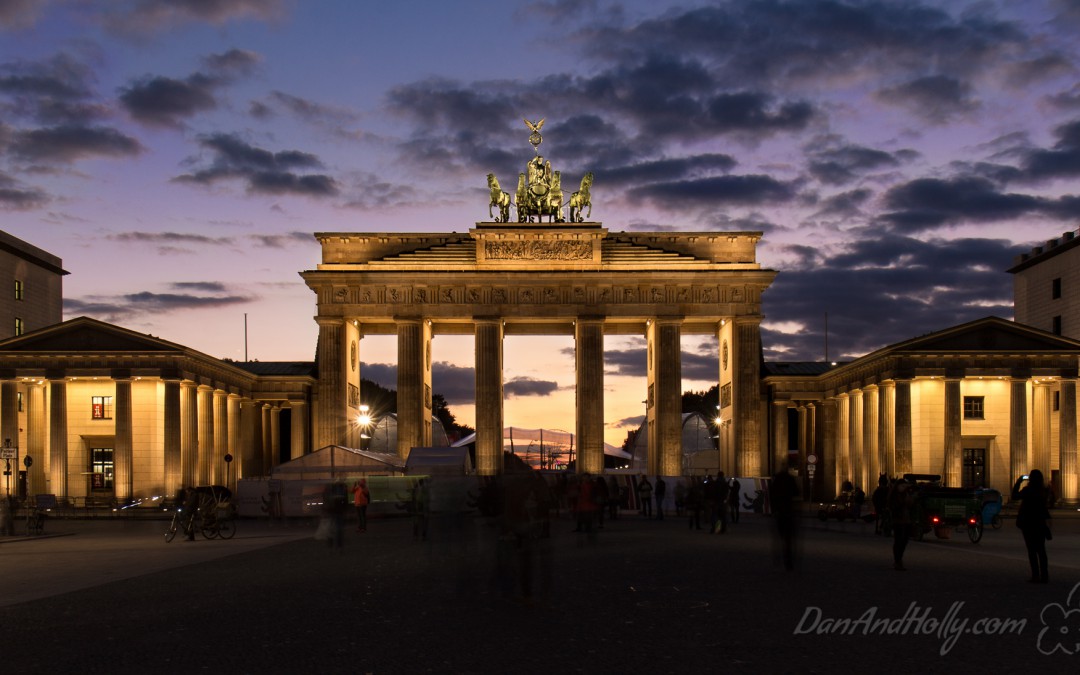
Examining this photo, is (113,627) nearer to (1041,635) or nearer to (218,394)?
(1041,635)

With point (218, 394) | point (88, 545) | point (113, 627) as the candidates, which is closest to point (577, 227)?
point (218, 394)

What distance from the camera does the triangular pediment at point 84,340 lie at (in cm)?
6588

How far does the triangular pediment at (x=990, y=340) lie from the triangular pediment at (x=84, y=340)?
40.6m

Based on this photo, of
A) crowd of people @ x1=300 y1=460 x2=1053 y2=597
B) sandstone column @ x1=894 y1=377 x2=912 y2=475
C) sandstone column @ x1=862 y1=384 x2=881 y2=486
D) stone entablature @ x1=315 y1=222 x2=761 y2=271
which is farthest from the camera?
stone entablature @ x1=315 y1=222 x2=761 y2=271

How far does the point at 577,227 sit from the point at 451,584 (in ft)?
193

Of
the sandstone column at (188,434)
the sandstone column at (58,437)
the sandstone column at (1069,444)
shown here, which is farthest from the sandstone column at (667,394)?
the sandstone column at (58,437)

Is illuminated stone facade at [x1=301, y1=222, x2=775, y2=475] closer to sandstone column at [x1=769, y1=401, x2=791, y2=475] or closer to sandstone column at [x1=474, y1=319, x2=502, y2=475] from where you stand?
sandstone column at [x1=474, y1=319, x2=502, y2=475]

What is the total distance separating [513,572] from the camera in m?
20.8

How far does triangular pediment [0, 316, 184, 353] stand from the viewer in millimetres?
65875

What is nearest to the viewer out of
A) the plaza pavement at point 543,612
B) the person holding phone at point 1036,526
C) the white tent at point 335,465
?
the plaza pavement at point 543,612

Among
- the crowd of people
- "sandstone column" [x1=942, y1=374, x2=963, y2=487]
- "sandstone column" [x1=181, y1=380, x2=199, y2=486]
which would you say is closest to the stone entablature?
"sandstone column" [x1=181, y1=380, x2=199, y2=486]

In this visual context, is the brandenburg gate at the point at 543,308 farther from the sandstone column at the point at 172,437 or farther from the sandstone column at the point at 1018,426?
the sandstone column at the point at 1018,426

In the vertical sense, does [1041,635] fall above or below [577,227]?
below

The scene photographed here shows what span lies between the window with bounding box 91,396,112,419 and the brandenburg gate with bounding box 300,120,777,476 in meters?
13.3
